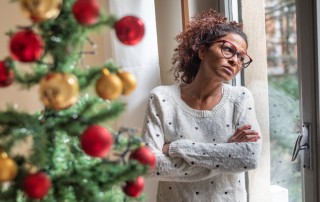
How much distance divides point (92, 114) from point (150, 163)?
14 cm

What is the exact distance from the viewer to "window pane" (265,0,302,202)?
1367 mm

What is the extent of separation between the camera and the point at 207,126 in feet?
4.17

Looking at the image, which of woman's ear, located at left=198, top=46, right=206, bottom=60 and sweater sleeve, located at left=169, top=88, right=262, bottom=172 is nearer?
sweater sleeve, located at left=169, top=88, right=262, bottom=172

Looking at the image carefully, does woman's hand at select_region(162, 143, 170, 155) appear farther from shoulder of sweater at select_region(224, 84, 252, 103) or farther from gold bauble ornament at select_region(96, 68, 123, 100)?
gold bauble ornament at select_region(96, 68, 123, 100)

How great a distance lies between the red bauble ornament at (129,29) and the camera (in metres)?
0.68

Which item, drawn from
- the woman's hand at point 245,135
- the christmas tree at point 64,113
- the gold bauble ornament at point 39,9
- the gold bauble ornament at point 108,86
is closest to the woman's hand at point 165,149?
the woman's hand at point 245,135

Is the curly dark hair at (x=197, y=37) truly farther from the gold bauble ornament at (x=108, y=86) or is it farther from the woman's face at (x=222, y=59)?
the gold bauble ornament at (x=108, y=86)

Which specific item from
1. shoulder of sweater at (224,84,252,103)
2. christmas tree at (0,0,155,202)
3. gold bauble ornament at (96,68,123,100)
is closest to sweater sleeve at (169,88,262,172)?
shoulder of sweater at (224,84,252,103)

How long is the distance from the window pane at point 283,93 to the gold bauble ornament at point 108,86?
881 millimetres

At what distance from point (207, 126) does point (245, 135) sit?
0.13 m

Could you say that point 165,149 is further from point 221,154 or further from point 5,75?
point 5,75

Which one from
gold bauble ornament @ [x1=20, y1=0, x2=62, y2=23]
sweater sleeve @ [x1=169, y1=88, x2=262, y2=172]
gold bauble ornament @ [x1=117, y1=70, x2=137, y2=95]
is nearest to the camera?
gold bauble ornament @ [x1=20, y1=0, x2=62, y2=23]

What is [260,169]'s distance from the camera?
1566 mm

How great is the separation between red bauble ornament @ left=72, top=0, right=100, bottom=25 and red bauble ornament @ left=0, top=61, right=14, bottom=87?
0.16 m
